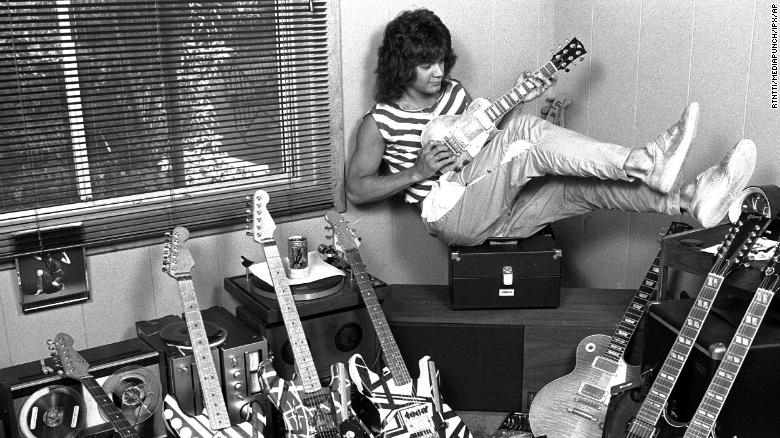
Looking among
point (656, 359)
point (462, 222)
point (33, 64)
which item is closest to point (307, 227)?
point (462, 222)

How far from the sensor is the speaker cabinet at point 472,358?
2.56 m

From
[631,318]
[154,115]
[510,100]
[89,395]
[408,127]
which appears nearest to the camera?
[89,395]

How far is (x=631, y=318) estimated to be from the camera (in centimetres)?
243

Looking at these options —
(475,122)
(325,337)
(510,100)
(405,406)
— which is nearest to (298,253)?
(325,337)

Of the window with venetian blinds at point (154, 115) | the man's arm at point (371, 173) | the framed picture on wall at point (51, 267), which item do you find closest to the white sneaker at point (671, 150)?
the man's arm at point (371, 173)

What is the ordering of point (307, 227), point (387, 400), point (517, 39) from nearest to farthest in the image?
point (387, 400), point (307, 227), point (517, 39)

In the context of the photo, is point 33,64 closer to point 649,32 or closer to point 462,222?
point 462,222

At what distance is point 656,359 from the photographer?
212cm

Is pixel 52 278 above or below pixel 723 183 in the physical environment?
below

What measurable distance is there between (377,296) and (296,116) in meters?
0.75

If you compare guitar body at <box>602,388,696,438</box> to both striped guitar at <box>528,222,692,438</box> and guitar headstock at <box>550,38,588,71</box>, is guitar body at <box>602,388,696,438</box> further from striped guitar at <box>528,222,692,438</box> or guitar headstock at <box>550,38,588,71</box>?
guitar headstock at <box>550,38,588,71</box>

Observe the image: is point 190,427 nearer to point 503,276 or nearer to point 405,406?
point 405,406

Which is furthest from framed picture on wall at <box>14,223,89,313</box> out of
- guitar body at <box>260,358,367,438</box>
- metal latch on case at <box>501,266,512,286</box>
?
metal latch on case at <box>501,266,512,286</box>

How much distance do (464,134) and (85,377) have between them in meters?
1.30
